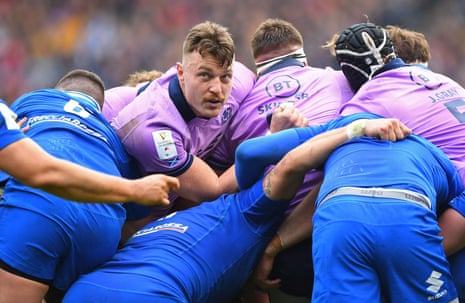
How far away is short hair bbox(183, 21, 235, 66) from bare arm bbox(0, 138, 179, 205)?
4.91ft

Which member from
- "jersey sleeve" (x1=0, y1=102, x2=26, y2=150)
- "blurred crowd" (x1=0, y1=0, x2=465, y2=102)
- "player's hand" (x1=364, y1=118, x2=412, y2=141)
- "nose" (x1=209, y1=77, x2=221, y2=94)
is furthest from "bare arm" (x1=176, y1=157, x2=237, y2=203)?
"blurred crowd" (x1=0, y1=0, x2=465, y2=102)

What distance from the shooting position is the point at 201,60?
507 centimetres

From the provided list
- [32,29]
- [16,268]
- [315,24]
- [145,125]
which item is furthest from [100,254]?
[32,29]

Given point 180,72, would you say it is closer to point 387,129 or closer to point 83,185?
point 387,129

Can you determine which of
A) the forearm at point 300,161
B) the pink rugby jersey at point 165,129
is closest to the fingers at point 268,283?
the forearm at point 300,161

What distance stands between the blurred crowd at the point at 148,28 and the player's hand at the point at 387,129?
806 cm

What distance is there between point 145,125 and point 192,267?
953 mm

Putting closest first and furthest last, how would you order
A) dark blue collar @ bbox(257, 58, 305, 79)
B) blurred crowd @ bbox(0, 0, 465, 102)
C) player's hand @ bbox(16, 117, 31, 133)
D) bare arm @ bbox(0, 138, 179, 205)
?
bare arm @ bbox(0, 138, 179, 205), player's hand @ bbox(16, 117, 31, 133), dark blue collar @ bbox(257, 58, 305, 79), blurred crowd @ bbox(0, 0, 465, 102)

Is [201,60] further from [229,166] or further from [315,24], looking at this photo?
[315,24]

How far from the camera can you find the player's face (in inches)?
199

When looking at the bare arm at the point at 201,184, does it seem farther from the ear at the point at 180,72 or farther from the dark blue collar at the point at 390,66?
the dark blue collar at the point at 390,66

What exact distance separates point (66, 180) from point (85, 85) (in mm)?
1946

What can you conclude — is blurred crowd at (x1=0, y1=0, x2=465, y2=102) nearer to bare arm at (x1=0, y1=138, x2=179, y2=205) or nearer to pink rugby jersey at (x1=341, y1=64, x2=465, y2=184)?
pink rugby jersey at (x1=341, y1=64, x2=465, y2=184)

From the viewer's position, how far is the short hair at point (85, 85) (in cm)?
540
